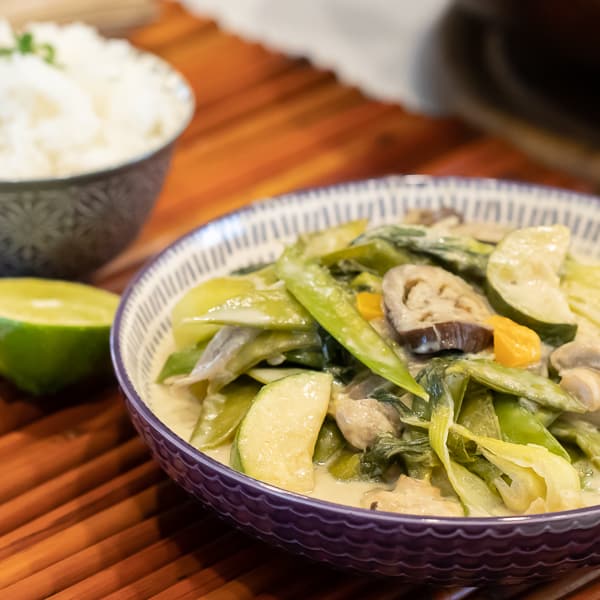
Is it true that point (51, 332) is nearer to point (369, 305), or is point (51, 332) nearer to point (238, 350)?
point (238, 350)

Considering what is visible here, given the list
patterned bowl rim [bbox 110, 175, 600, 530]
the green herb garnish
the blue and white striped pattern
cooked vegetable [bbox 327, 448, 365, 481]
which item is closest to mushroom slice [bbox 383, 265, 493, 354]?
cooked vegetable [bbox 327, 448, 365, 481]

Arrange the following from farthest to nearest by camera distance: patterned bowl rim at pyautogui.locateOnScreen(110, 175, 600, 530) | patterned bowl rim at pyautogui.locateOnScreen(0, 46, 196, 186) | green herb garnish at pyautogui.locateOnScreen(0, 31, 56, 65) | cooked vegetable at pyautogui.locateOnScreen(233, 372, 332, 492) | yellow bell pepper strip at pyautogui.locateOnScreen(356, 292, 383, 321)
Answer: green herb garnish at pyautogui.locateOnScreen(0, 31, 56, 65)
patterned bowl rim at pyautogui.locateOnScreen(0, 46, 196, 186)
yellow bell pepper strip at pyautogui.locateOnScreen(356, 292, 383, 321)
cooked vegetable at pyautogui.locateOnScreen(233, 372, 332, 492)
patterned bowl rim at pyautogui.locateOnScreen(110, 175, 600, 530)

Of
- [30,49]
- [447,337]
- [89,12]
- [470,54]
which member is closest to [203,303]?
[447,337]

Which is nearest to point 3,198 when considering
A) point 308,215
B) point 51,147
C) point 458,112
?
point 51,147

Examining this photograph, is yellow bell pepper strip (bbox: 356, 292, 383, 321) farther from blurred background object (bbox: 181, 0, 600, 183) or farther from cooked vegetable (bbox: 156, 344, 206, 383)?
blurred background object (bbox: 181, 0, 600, 183)

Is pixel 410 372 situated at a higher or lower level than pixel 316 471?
higher

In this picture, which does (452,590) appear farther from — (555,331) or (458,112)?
(458,112)

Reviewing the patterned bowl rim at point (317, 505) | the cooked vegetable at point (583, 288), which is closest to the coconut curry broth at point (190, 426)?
the patterned bowl rim at point (317, 505)
